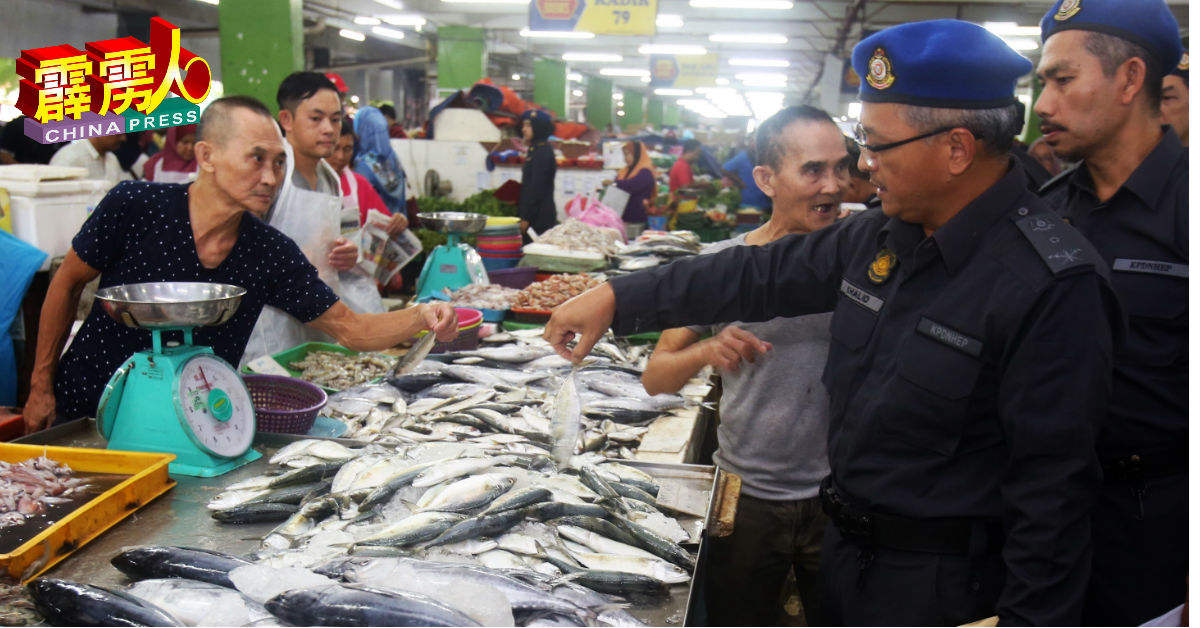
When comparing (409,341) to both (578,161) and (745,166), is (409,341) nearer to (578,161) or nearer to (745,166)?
(578,161)

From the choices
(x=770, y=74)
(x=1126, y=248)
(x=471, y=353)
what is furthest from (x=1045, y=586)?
(x=770, y=74)

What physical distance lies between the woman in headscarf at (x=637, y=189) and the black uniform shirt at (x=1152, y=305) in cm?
809

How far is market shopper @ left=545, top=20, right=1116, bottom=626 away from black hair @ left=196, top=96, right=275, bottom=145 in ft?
7.38

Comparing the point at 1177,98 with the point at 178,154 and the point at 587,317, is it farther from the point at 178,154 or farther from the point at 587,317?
the point at 178,154

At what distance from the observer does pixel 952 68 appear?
1.85 m

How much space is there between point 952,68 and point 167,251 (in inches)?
106

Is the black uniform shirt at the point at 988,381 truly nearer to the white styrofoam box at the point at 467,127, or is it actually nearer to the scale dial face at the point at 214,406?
the scale dial face at the point at 214,406

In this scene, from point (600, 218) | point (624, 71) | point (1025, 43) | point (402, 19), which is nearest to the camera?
point (600, 218)

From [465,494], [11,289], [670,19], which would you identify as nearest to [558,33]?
[670,19]

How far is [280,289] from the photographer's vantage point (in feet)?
11.0

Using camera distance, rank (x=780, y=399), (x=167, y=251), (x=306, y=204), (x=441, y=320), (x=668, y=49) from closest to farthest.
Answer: (x=780, y=399)
(x=167, y=251)
(x=441, y=320)
(x=306, y=204)
(x=668, y=49)


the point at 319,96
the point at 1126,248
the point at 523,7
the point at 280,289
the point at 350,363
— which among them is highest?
the point at 523,7

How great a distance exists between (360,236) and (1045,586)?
4215mm

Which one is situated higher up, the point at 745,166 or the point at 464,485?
the point at 745,166
